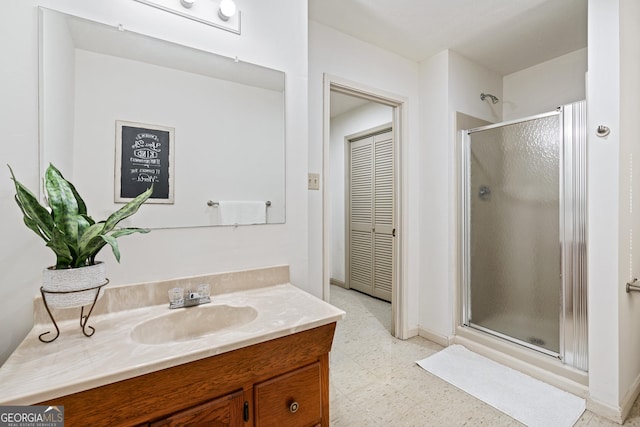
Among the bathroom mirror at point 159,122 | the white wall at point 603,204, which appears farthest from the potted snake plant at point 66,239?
the white wall at point 603,204

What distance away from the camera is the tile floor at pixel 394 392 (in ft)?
5.09

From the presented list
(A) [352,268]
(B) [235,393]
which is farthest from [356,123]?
(B) [235,393]

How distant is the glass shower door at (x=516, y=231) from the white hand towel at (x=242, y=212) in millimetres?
1777

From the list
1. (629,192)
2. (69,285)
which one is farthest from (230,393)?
(629,192)

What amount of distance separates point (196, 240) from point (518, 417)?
193cm

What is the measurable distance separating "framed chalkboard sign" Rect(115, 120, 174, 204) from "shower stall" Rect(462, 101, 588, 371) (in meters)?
2.19

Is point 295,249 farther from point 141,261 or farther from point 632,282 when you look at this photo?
point 632,282

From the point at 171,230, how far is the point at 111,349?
0.53 metres

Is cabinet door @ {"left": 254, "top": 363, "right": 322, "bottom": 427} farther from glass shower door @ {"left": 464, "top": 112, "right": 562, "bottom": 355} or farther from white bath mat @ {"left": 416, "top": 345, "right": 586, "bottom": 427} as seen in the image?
glass shower door @ {"left": 464, "top": 112, "right": 562, "bottom": 355}

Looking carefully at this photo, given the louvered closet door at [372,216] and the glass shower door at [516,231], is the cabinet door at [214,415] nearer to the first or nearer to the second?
the glass shower door at [516,231]

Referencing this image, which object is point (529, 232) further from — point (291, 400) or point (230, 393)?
point (230, 393)

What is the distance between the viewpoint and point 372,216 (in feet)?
12.2

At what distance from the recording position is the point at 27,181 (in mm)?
1007

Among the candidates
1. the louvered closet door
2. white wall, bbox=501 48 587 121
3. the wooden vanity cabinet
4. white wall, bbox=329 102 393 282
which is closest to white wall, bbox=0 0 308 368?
the wooden vanity cabinet
